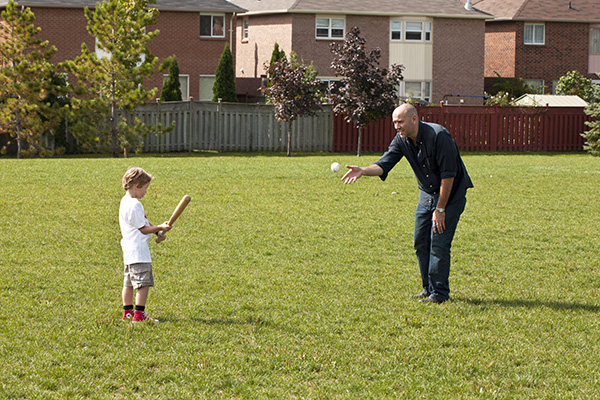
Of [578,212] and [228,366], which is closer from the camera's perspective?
[228,366]

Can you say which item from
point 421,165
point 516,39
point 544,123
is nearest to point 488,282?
point 421,165

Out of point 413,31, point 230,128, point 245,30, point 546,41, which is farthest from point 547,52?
point 230,128

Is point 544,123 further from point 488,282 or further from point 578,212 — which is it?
point 488,282

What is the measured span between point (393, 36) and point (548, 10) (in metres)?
11.2

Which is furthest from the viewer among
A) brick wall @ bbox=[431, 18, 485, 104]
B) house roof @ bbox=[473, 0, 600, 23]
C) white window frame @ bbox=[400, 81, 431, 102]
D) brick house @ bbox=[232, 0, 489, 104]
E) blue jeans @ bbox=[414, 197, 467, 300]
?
house roof @ bbox=[473, 0, 600, 23]

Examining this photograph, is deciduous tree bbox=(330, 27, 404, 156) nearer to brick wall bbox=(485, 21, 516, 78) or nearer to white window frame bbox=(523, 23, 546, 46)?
brick wall bbox=(485, 21, 516, 78)

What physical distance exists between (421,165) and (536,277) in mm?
2128

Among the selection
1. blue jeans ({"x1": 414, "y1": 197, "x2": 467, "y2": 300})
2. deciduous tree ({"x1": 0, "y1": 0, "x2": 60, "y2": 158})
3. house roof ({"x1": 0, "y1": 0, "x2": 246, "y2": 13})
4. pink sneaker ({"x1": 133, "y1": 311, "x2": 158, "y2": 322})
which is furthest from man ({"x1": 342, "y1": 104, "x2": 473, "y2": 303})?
house roof ({"x1": 0, "y1": 0, "x2": 246, "y2": 13})

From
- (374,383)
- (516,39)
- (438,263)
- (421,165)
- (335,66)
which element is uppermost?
(516,39)

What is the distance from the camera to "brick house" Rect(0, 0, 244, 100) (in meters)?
36.9

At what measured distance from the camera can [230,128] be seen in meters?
30.5

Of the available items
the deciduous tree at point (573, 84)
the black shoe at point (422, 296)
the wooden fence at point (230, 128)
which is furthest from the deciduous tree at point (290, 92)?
the black shoe at point (422, 296)

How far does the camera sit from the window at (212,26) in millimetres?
38625

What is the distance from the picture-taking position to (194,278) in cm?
825
